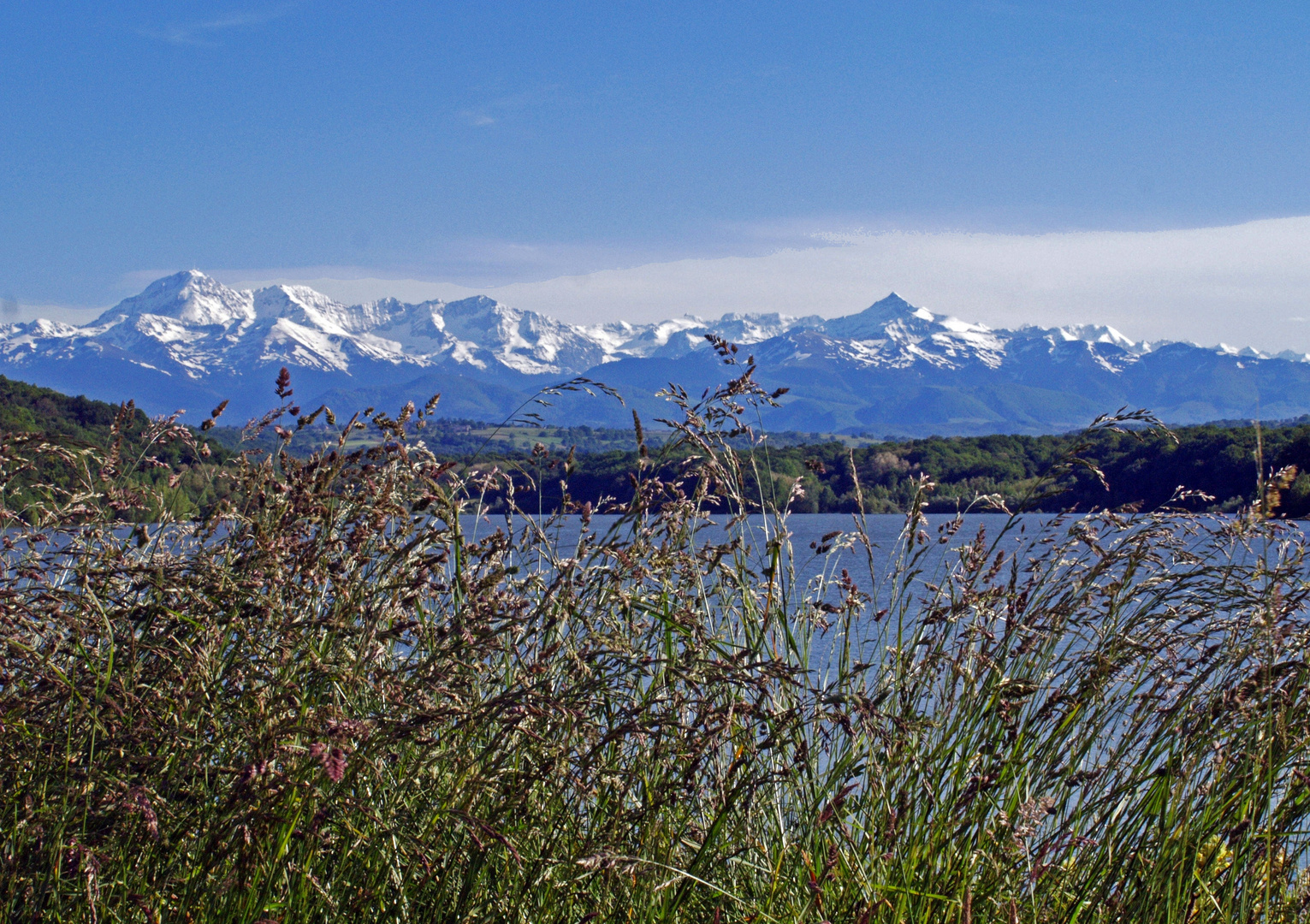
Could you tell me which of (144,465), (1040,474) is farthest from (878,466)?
(144,465)

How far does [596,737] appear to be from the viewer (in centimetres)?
232

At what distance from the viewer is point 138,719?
2.16m

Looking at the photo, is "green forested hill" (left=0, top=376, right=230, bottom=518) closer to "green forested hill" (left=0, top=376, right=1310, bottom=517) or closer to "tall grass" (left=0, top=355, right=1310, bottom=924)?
"green forested hill" (left=0, top=376, right=1310, bottom=517)

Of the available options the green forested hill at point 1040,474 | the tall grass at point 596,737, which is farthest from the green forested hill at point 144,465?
the green forested hill at point 1040,474

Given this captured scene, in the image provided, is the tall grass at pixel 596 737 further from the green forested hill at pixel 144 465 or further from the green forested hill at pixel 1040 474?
the green forested hill at pixel 1040 474

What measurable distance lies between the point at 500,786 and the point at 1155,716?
Result: 1.59 metres

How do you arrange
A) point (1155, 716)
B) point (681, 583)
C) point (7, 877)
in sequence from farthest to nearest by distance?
point (681, 583)
point (1155, 716)
point (7, 877)

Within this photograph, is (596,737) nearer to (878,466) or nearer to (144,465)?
(144,465)

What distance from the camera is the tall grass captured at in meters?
1.91

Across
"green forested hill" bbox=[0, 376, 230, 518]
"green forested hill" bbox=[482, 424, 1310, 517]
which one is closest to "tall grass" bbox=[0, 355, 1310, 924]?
"green forested hill" bbox=[0, 376, 230, 518]

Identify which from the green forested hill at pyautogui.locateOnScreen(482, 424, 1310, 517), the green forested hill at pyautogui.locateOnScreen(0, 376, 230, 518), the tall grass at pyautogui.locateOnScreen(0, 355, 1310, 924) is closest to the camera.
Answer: the tall grass at pyautogui.locateOnScreen(0, 355, 1310, 924)

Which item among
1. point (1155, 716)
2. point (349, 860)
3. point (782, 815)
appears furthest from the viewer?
point (782, 815)

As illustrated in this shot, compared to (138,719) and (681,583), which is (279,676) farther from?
(681,583)

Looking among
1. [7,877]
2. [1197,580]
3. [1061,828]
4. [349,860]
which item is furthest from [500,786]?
[1197,580]
